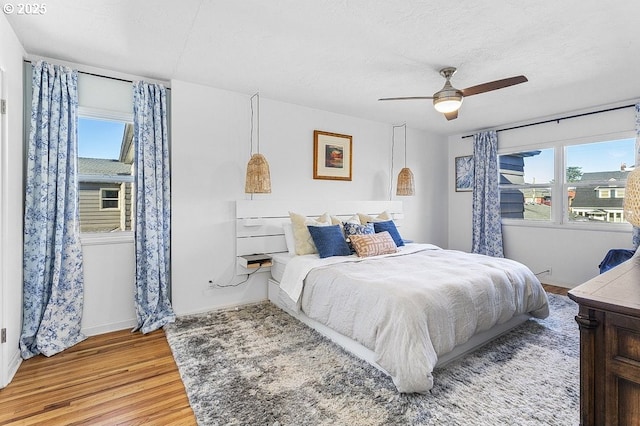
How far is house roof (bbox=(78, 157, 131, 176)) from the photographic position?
3.09 meters

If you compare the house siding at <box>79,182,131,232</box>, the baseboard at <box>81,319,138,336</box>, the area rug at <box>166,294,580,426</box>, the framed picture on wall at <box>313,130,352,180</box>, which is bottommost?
the area rug at <box>166,294,580,426</box>

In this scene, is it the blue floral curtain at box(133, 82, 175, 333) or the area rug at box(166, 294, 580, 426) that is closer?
the area rug at box(166, 294, 580, 426)

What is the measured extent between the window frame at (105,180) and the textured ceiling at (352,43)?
43 cm

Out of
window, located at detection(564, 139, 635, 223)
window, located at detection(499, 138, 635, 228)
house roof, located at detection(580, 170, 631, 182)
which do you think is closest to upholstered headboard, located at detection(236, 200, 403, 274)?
window, located at detection(499, 138, 635, 228)

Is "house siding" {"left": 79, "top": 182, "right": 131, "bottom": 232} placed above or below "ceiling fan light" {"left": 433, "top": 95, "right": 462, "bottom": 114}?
below

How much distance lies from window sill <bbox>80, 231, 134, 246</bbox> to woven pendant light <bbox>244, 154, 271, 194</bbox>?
1.27 meters

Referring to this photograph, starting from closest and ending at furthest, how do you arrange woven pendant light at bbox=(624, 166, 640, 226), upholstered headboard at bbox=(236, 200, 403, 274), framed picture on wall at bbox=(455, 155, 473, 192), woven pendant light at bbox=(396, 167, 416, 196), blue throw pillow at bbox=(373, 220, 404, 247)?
1. woven pendant light at bbox=(624, 166, 640, 226)
2. upholstered headboard at bbox=(236, 200, 403, 274)
3. blue throw pillow at bbox=(373, 220, 404, 247)
4. woven pendant light at bbox=(396, 167, 416, 196)
5. framed picture on wall at bbox=(455, 155, 473, 192)

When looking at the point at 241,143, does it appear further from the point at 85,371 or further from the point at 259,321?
the point at 85,371

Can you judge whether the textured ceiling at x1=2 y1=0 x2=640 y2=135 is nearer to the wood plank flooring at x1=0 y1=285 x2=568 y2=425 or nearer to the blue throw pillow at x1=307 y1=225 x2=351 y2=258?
the blue throw pillow at x1=307 y1=225 x2=351 y2=258

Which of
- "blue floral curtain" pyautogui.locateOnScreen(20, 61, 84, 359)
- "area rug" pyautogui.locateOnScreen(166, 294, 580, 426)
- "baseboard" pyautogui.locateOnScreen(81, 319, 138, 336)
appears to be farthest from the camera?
"baseboard" pyautogui.locateOnScreen(81, 319, 138, 336)

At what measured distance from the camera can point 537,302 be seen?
3.13 m

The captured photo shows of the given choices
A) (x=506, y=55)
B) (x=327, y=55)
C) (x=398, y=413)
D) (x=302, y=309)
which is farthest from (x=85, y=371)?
(x=506, y=55)

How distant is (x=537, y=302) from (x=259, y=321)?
2778mm

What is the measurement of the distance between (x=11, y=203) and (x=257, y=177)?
2012 mm
